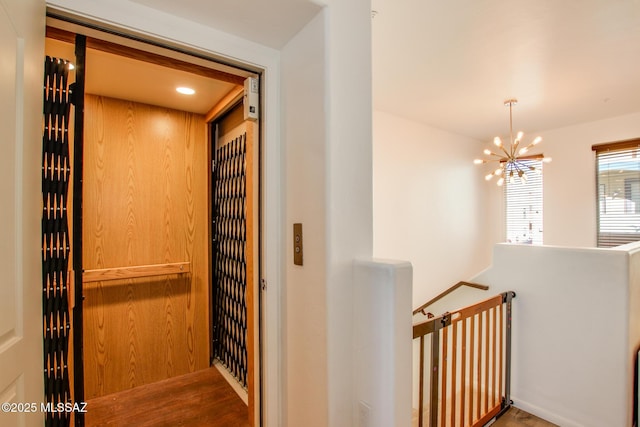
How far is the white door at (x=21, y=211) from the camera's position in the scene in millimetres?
746

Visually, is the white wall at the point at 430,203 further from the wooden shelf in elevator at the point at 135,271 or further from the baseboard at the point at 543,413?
the wooden shelf in elevator at the point at 135,271

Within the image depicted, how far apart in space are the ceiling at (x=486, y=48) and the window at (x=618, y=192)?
1.72 ft

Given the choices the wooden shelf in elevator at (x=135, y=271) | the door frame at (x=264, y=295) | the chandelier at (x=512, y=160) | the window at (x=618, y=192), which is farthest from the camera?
the window at (x=618, y=192)

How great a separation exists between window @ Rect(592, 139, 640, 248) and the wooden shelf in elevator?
17.8ft

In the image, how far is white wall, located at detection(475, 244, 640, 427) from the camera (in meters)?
2.05

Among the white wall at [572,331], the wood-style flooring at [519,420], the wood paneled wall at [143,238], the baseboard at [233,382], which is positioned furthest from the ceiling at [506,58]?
the wood-style flooring at [519,420]

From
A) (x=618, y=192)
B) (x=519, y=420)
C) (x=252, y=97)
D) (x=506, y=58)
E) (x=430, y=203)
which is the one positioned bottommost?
(x=519, y=420)

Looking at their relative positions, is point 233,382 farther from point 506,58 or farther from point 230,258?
point 506,58

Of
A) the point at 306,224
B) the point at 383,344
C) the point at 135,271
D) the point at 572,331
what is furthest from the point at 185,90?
the point at 572,331

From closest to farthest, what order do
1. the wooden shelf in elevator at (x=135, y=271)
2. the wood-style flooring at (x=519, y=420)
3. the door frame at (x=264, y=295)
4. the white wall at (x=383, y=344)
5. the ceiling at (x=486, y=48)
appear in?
1. the white wall at (x=383, y=344)
2. the ceiling at (x=486, y=48)
3. the door frame at (x=264, y=295)
4. the wooden shelf in elevator at (x=135, y=271)
5. the wood-style flooring at (x=519, y=420)

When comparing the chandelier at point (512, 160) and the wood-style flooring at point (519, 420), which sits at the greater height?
the chandelier at point (512, 160)

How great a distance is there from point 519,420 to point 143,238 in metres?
3.44

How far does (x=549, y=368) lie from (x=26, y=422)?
10.4 feet

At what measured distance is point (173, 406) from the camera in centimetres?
218
